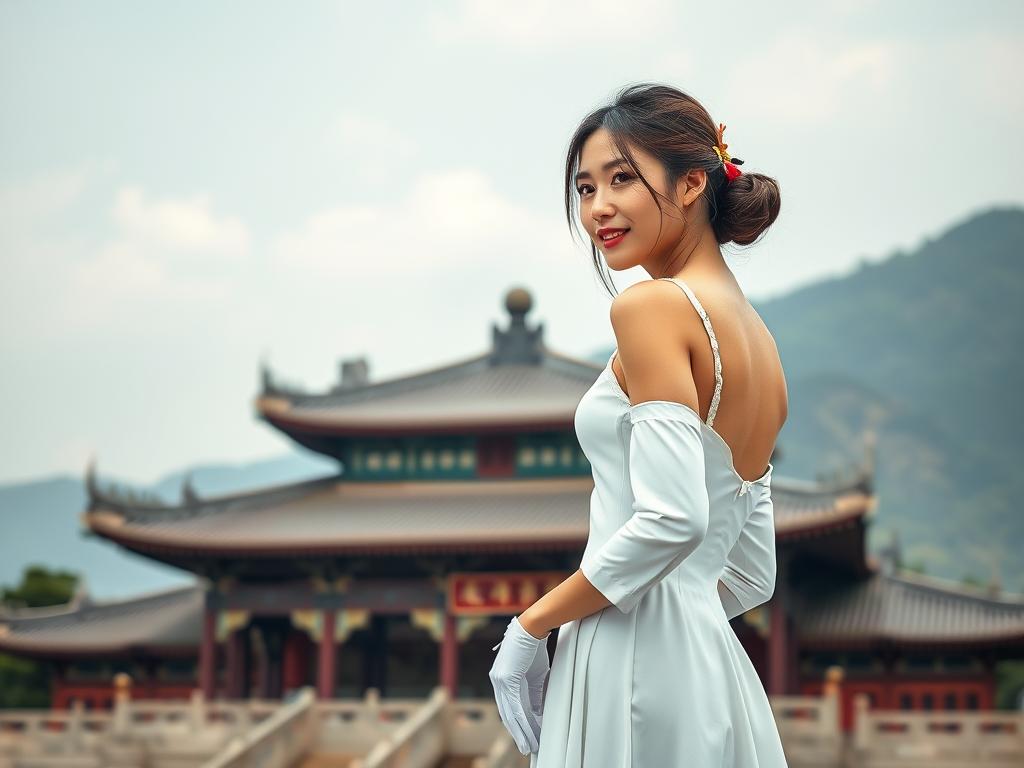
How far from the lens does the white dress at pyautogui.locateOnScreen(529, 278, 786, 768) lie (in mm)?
2742

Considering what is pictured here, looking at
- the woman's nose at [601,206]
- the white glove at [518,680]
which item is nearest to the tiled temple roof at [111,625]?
the white glove at [518,680]

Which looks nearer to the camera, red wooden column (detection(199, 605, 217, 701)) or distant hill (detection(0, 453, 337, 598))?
red wooden column (detection(199, 605, 217, 701))

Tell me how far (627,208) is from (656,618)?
0.85m

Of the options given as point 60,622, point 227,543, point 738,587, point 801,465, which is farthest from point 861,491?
point 801,465

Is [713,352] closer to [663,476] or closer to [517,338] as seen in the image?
[663,476]

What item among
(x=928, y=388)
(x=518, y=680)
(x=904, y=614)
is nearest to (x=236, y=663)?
(x=904, y=614)

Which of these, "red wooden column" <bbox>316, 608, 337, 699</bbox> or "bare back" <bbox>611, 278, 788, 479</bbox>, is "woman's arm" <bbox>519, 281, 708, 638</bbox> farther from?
"red wooden column" <bbox>316, 608, 337, 699</bbox>

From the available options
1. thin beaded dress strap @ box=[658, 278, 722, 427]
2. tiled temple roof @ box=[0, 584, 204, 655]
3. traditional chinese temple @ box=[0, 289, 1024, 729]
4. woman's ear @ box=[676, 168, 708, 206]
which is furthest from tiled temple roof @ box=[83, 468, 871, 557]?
thin beaded dress strap @ box=[658, 278, 722, 427]

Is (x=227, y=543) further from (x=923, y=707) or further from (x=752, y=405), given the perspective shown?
(x=752, y=405)

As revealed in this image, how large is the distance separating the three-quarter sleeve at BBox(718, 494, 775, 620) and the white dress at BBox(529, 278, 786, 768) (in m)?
0.13

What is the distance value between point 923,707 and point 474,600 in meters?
6.92

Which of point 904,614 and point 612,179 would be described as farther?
point 904,614

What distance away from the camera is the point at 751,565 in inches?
125

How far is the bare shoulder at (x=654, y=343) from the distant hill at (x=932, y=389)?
94.3 meters
